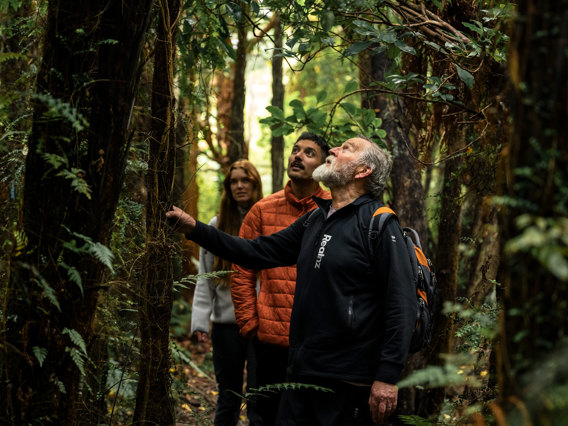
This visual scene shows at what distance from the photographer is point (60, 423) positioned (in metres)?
2.31

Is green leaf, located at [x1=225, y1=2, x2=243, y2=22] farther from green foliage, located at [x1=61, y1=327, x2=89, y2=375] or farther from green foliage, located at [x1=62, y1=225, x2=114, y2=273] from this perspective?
green foliage, located at [x1=61, y1=327, x2=89, y2=375]

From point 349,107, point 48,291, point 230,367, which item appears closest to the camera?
point 48,291

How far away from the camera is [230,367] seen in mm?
5102

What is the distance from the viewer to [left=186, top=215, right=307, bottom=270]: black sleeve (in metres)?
3.78

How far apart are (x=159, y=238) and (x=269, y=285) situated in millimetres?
1747

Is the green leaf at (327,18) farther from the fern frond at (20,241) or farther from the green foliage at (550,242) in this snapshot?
the green foliage at (550,242)

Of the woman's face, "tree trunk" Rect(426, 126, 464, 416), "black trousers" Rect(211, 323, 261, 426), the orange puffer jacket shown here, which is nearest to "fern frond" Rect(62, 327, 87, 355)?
the orange puffer jacket

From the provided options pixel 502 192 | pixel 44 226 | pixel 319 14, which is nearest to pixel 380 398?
pixel 502 192

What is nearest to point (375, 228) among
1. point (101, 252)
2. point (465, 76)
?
point (465, 76)

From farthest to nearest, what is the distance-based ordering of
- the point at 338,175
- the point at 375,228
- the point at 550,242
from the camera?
the point at 338,175 < the point at 375,228 < the point at 550,242

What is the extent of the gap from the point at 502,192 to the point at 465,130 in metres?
4.29

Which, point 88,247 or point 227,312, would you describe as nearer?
point 88,247

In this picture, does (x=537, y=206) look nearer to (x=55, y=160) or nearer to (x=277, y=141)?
(x=55, y=160)

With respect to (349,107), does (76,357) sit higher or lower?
lower
